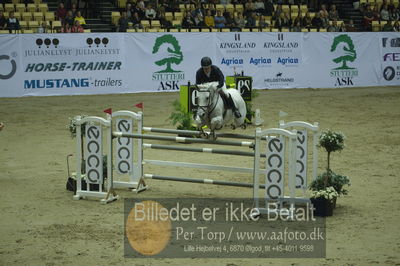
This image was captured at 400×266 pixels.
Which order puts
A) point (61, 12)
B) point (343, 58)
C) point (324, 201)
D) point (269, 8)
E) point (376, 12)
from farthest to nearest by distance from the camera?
point (376, 12) < point (269, 8) < point (343, 58) < point (61, 12) < point (324, 201)

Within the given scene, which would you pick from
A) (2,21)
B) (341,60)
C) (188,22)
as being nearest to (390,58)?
(341,60)

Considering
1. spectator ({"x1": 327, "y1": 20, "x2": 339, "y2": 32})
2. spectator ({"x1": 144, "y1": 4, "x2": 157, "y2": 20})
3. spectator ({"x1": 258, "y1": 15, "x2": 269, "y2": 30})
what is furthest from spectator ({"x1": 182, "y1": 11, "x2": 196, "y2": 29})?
spectator ({"x1": 327, "y1": 20, "x2": 339, "y2": 32})

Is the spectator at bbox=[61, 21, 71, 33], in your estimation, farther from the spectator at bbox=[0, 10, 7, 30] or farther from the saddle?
the saddle

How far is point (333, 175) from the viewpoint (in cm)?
972

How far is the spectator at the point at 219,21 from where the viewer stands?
28203 millimetres

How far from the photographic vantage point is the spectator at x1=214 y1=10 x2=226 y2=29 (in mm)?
28203

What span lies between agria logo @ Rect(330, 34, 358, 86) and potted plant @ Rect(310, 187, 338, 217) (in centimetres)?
1875

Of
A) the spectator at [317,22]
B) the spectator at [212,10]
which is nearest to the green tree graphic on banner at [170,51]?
the spectator at [212,10]

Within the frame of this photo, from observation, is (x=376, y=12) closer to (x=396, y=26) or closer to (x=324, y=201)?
(x=396, y=26)

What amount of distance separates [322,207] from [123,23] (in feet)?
60.9

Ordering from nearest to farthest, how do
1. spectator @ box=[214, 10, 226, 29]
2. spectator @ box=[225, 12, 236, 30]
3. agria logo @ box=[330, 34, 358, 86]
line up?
1. agria logo @ box=[330, 34, 358, 86]
2. spectator @ box=[214, 10, 226, 29]
3. spectator @ box=[225, 12, 236, 30]

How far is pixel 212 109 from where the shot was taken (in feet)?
38.5

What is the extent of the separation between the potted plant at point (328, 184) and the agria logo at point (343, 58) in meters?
18.5

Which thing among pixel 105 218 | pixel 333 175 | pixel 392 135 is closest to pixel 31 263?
pixel 105 218
